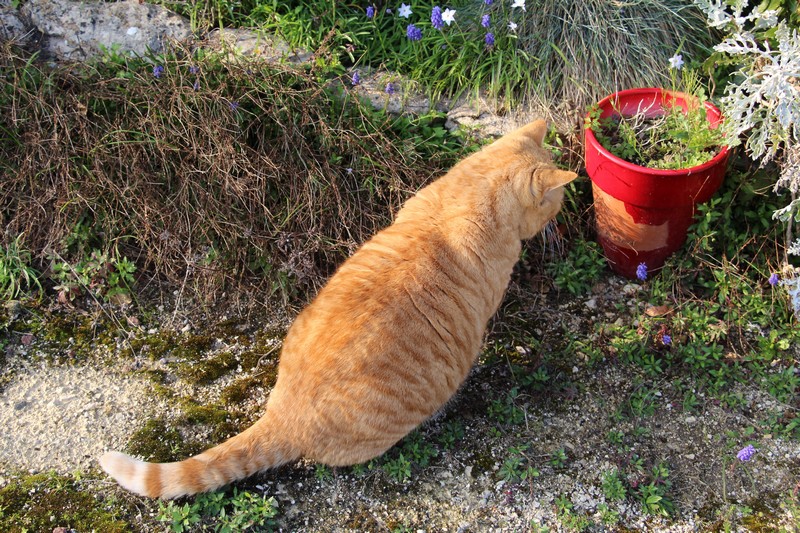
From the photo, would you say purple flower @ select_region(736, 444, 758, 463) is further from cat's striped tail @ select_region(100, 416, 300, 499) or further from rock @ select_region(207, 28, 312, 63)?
rock @ select_region(207, 28, 312, 63)

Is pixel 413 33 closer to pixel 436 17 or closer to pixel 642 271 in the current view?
pixel 436 17

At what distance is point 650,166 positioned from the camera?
3.57 meters

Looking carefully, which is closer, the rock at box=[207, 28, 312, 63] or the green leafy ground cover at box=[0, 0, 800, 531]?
the green leafy ground cover at box=[0, 0, 800, 531]

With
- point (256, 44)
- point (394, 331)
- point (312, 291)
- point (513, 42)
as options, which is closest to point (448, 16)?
point (513, 42)

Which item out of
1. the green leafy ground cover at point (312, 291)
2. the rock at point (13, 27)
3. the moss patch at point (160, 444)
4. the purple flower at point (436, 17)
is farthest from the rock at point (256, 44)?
the moss patch at point (160, 444)

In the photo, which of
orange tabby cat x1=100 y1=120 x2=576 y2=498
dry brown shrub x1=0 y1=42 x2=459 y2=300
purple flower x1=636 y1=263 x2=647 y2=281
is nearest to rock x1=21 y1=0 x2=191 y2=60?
dry brown shrub x1=0 y1=42 x2=459 y2=300

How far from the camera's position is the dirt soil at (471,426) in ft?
9.82

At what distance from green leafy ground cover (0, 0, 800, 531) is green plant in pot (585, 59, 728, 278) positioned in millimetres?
137

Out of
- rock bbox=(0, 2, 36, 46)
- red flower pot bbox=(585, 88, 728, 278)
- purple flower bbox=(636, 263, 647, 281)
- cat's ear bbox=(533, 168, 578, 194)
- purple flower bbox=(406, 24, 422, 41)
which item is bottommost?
purple flower bbox=(636, 263, 647, 281)

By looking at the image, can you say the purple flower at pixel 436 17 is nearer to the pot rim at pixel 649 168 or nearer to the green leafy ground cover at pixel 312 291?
the green leafy ground cover at pixel 312 291

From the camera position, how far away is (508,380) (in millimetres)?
3477

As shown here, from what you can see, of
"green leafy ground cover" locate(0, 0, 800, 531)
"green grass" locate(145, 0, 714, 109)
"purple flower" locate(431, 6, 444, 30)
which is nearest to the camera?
"green leafy ground cover" locate(0, 0, 800, 531)

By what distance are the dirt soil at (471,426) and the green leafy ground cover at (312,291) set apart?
0.04 feet

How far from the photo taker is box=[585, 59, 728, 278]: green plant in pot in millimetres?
3418
